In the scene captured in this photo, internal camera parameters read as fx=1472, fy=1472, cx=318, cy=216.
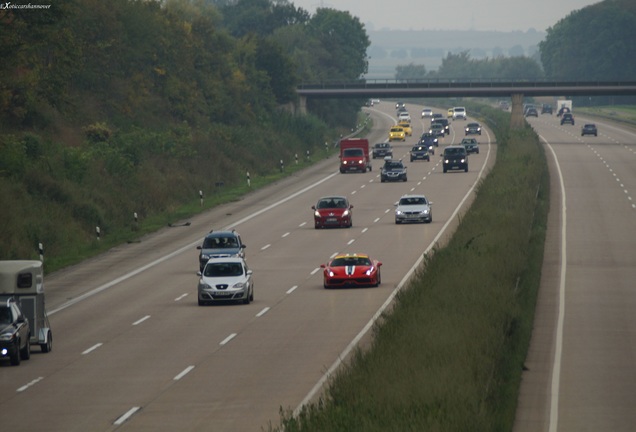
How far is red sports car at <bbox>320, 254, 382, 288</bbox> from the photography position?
4891 centimetres

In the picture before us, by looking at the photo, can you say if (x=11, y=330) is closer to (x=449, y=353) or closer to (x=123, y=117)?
(x=449, y=353)

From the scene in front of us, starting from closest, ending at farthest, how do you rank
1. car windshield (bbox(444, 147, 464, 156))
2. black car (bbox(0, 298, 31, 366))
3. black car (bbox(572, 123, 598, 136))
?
1. black car (bbox(0, 298, 31, 366))
2. car windshield (bbox(444, 147, 464, 156))
3. black car (bbox(572, 123, 598, 136))

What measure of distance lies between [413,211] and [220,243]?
18703 millimetres

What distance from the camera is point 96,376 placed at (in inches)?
1296

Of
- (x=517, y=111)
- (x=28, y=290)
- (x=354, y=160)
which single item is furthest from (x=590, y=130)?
(x=28, y=290)

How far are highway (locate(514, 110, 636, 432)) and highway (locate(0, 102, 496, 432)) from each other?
4.66 m

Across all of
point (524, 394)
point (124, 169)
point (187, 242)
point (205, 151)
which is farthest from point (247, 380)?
point (205, 151)

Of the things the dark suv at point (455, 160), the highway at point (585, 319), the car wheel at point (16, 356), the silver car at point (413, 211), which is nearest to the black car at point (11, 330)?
the car wheel at point (16, 356)

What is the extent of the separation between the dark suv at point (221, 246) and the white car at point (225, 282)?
7.20 metres

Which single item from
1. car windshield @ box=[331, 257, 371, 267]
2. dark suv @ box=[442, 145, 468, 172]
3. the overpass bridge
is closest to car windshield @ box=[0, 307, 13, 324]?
car windshield @ box=[331, 257, 371, 267]

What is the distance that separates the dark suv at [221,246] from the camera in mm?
53562

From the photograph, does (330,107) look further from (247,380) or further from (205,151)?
(247,380)

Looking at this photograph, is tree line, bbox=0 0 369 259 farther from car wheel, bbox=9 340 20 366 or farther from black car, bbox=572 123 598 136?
black car, bbox=572 123 598 136

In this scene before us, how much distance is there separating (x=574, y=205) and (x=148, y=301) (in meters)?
41.8
